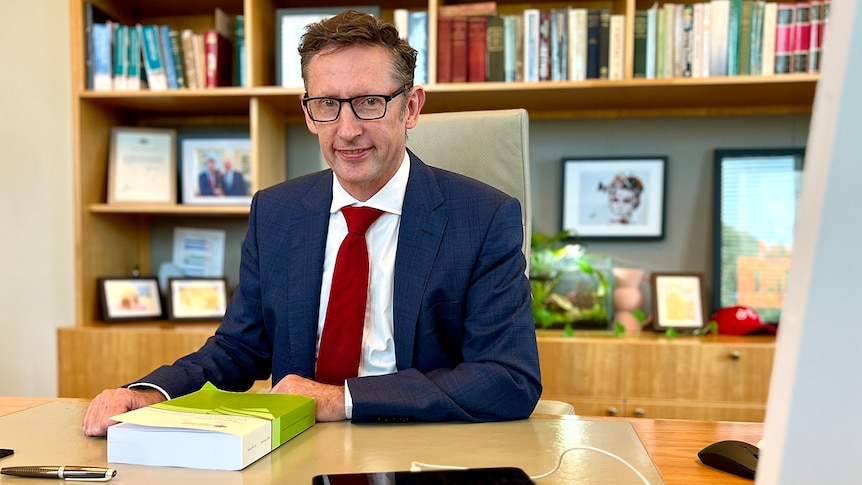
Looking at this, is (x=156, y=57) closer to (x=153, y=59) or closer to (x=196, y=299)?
(x=153, y=59)

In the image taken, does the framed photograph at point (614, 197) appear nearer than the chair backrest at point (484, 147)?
No

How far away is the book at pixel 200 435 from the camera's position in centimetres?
79

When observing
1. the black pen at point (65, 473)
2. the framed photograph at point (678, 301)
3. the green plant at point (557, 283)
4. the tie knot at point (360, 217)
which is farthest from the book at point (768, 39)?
the black pen at point (65, 473)

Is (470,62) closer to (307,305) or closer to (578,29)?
(578,29)

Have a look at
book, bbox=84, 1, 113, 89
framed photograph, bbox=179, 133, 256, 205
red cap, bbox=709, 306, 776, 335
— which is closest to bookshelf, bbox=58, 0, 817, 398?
book, bbox=84, 1, 113, 89

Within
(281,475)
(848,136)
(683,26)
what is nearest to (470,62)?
(683,26)

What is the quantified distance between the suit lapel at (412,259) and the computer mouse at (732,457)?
1.85 ft

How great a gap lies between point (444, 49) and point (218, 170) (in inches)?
38.3

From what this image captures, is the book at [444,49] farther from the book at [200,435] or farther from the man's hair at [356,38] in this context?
the book at [200,435]

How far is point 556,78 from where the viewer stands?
2330mm

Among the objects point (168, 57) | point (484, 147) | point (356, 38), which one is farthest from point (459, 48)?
point (356, 38)

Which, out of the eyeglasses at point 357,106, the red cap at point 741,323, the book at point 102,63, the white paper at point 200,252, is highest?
the book at point 102,63

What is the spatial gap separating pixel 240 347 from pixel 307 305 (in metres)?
0.19

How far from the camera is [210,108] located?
8.84 ft
